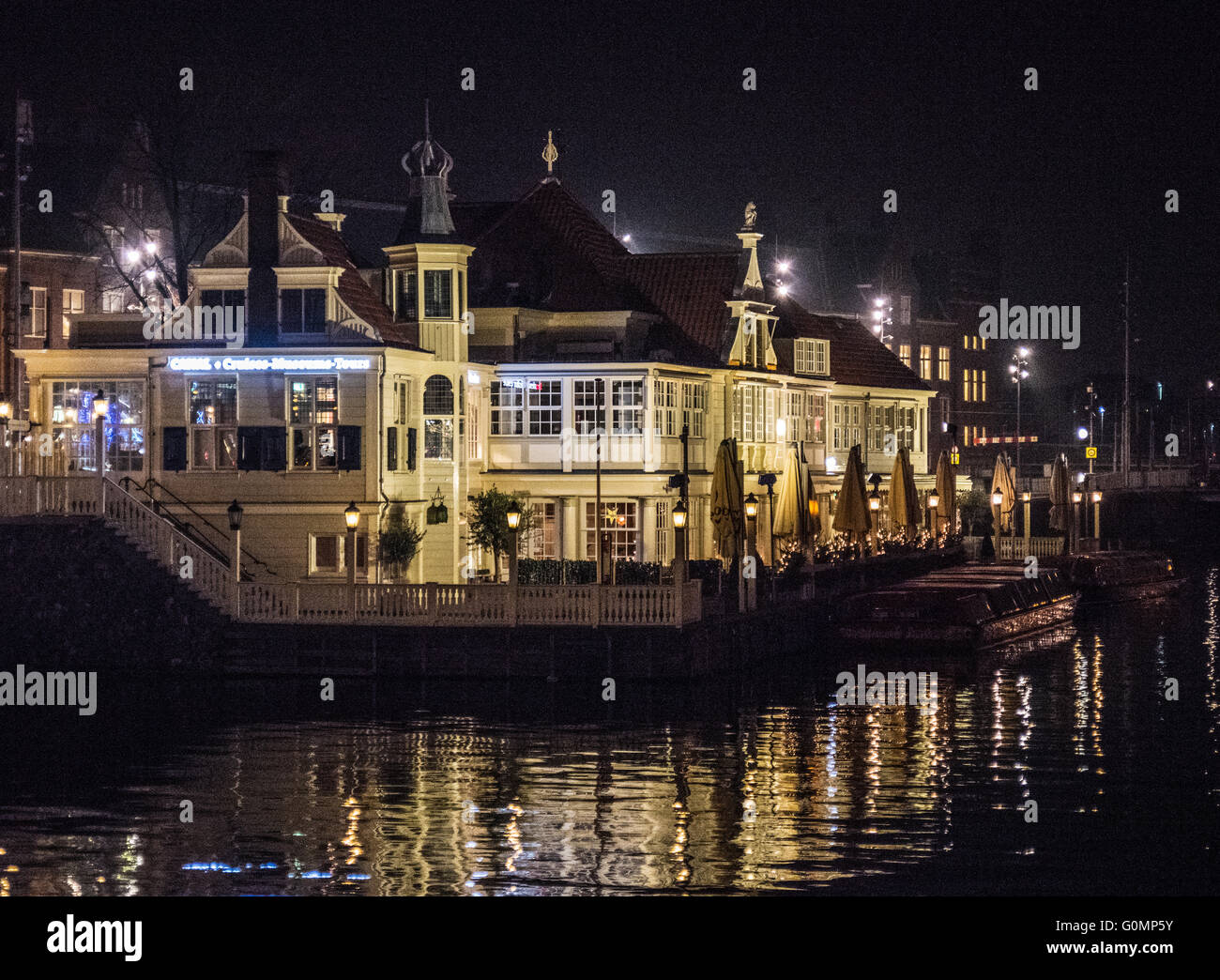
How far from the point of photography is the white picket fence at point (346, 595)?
144ft

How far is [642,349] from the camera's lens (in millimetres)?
61281

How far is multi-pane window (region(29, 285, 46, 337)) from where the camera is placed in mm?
71188

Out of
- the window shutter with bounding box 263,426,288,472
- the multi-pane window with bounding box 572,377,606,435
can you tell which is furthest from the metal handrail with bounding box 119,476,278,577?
the multi-pane window with bounding box 572,377,606,435

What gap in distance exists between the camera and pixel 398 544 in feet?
166

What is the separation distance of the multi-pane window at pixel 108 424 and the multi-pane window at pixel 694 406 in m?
16.2

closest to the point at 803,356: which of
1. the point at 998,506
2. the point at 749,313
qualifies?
the point at 749,313

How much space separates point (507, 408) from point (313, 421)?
9777 mm

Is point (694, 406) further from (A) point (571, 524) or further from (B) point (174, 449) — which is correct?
(B) point (174, 449)

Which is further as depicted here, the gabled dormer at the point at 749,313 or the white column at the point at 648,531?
the gabled dormer at the point at 749,313

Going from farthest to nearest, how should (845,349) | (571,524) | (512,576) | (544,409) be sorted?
(845,349) → (571,524) → (544,409) → (512,576)

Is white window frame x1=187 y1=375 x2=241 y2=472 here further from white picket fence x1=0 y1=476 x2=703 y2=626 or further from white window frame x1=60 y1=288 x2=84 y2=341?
white window frame x1=60 y1=288 x2=84 y2=341

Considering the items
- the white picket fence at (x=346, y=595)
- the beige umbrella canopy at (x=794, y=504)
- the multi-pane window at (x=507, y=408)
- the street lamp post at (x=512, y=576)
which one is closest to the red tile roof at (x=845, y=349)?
the beige umbrella canopy at (x=794, y=504)

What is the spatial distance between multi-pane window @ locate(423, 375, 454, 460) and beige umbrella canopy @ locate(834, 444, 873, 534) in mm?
13833

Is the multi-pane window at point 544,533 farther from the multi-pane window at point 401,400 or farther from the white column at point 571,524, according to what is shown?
the multi-pane window at point 401,400
